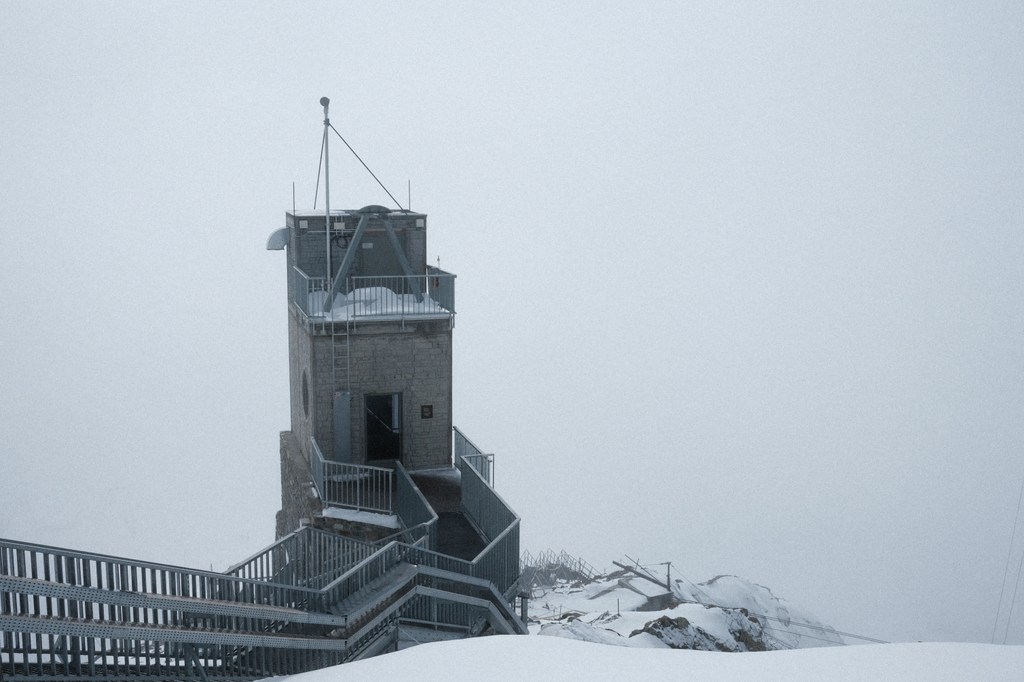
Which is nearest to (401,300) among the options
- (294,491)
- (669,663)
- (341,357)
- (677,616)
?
(341,357)

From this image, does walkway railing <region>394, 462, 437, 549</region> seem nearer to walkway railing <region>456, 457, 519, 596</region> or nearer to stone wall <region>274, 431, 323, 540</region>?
walkway railing <region>456, 457, 519, 596</region>

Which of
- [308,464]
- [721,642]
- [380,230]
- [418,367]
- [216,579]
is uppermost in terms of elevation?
[380,230]

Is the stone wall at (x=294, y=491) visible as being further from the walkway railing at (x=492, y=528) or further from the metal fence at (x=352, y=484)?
the walkway railing at (x=492, y=528)

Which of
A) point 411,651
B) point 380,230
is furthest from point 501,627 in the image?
point 380,230

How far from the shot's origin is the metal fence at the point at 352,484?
2045cm

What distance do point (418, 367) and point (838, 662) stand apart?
15.1m

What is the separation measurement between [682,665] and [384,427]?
14.4 m

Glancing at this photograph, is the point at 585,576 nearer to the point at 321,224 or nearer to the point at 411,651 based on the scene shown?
the point at 321,224

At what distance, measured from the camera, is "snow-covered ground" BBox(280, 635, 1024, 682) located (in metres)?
9.28

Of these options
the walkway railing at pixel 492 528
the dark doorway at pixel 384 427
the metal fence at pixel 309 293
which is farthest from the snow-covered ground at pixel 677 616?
the metal fence at pixel 309 293

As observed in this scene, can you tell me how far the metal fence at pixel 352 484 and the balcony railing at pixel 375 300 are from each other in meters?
3.45

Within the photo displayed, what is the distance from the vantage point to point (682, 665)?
10117 mm

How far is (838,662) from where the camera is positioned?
9758 millimetres

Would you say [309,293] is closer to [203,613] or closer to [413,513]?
[413,513]
